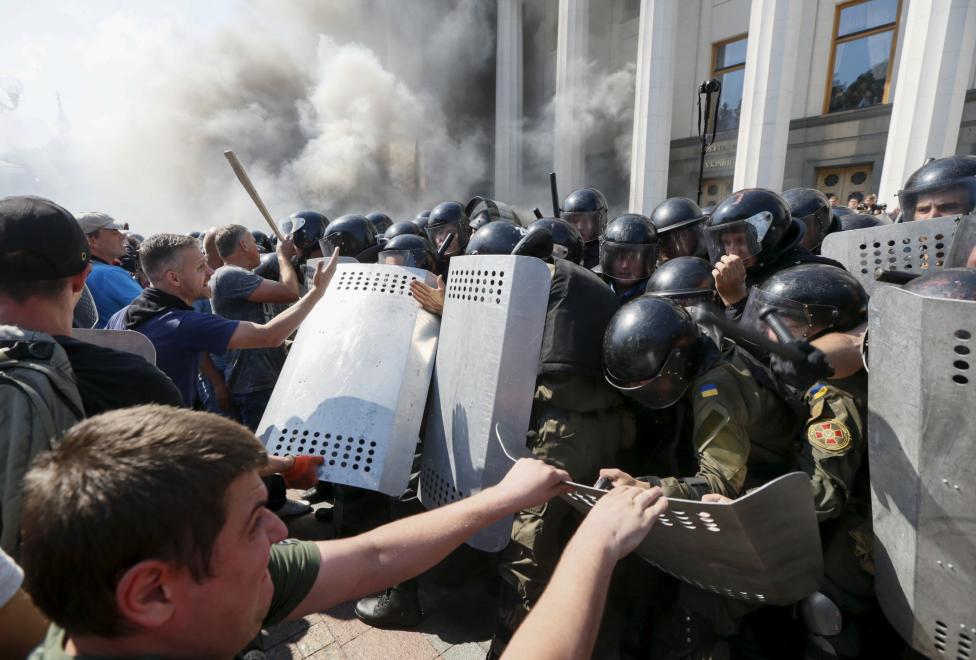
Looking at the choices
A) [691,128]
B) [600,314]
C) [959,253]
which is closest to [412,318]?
[600,314]

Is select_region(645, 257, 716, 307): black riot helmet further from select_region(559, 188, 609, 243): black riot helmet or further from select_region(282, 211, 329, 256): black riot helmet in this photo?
select_region(282, 211, 329, 256): black riot helmet

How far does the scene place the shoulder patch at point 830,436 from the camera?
1607mm

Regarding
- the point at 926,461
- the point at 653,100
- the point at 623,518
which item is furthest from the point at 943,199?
the point at 653,100

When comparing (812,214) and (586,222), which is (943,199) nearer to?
(812,214)

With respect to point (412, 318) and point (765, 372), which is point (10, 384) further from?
point (765, 372)

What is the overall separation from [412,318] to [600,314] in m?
0.88

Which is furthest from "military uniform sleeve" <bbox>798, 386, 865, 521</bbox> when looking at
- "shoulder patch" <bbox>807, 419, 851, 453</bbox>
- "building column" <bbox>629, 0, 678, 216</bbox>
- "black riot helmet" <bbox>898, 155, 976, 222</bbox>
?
"building column" <bbox>629, 0, 678, 216</bbox>

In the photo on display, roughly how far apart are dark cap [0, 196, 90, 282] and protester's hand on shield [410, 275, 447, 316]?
1312 mm

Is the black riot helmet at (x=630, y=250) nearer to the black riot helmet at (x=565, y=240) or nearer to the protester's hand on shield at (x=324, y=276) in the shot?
the black riot helmet at (x=565, y=240)

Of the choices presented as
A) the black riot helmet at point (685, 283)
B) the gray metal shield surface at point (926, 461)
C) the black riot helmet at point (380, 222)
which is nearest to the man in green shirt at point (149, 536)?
the gray metal shield surface at point (926, 461)

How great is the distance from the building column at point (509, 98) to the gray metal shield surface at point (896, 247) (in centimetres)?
1796

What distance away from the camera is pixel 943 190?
9.64 feet

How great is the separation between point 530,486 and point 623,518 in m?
0.31

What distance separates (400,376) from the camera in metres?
2.20
